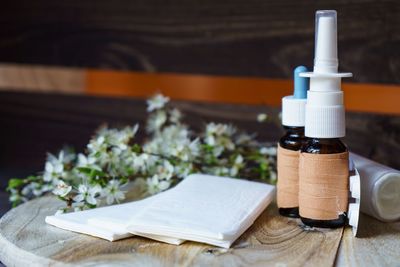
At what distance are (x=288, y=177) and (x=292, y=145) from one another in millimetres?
38

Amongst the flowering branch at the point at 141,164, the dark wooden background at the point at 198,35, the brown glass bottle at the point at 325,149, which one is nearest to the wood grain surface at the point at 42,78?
the dark wooden background at the point at 198,35

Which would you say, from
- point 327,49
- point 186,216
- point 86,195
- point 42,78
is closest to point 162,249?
point 186,216

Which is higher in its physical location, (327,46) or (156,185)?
(327,46)

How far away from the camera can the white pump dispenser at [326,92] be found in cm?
64

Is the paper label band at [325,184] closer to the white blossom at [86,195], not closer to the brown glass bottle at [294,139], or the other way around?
the brown glass bottle at [294,139]

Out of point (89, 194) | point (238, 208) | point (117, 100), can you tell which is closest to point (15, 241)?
point (89, 194)

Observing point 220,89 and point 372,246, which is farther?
point 220,89

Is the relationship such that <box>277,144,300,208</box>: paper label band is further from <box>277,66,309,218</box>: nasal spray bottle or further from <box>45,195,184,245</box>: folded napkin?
<box>45,195,184,245</box>: folded napkin

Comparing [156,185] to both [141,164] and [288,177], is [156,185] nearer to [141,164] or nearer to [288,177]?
[141,164]

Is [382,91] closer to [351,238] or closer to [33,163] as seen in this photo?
[351,238]

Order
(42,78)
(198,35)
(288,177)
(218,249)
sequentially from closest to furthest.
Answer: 1. (218,249)
2. (288,177)
3. (198,35)
4. (42,78)

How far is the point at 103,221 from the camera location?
2.15ft

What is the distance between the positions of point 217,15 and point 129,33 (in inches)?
7.2

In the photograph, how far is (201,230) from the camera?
1.99ft
